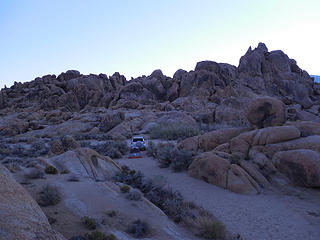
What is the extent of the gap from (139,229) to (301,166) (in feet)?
22.2

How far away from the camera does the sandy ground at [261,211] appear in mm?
6453

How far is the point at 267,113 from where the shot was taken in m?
13.3

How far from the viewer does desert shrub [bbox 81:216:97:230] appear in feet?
17.1

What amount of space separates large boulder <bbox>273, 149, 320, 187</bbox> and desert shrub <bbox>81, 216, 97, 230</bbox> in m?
7.70

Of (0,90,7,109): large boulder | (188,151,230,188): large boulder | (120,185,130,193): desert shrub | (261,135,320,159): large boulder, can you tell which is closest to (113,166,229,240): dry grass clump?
(120,185,130,193): desert shrub

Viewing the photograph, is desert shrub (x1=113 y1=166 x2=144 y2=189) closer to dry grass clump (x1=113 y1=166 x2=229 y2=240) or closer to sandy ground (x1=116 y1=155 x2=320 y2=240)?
dry grass clump (x1=113 y1=166 x2=229 y2=240)

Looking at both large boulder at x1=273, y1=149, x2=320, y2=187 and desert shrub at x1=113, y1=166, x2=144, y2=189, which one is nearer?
large boulder at x1=273, y1=149, x2=320, y2=187

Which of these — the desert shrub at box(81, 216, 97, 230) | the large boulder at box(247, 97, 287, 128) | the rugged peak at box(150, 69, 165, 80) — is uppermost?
the rugged peak at box(150, 69, 165, 80)

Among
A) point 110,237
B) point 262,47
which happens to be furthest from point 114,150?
point 262,47

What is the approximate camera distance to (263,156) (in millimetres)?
10734

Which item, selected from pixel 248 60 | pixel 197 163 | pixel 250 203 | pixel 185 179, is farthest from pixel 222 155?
pixel 248 60

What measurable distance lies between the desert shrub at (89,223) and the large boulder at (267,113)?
10882 mm

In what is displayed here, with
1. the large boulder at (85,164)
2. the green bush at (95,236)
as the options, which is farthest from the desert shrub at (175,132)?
the green bush at (95,236)

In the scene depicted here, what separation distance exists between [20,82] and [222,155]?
275 ft
